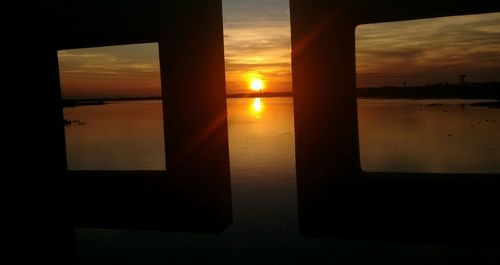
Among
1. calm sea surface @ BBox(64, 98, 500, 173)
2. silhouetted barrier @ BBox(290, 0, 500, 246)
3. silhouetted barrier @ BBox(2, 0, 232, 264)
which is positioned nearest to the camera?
silhouetted barrier @ BBox(290, 0, 500, 246)

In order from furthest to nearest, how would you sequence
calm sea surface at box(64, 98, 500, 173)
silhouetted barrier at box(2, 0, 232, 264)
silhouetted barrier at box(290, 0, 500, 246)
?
calm sea surface at box(64, 98, 500, 173) → silhouetted barrier at box(2, 0, 232, 264) → silhouetted barrier at box(290, 0, 500, 246)

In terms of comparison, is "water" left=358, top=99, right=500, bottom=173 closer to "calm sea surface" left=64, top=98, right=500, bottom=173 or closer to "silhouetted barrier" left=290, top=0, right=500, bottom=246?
"calm sea surface" left=64, top=98, right=500, bottom=173

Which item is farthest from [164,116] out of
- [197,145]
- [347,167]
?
[347,167]

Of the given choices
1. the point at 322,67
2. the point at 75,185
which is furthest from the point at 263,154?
the point at 322,67

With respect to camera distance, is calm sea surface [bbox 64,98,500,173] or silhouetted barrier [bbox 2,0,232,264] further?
calm sea surface [bbox 64,98,500,173]

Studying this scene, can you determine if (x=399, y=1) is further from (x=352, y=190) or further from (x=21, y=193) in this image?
(x=21, y=193)

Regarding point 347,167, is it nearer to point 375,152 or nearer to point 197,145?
point 197,145

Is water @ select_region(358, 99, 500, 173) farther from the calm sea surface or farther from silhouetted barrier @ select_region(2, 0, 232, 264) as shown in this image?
silhouetted barrier @ select_region(2, 0, 232, 264)

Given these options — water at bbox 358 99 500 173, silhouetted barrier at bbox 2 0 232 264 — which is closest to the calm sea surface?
water at bbox 358 99 500 173

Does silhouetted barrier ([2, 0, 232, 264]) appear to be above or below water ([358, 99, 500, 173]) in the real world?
above

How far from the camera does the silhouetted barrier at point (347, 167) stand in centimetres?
393

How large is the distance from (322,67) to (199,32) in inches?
55.4

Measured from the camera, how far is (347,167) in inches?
160

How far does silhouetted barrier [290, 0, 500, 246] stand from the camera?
12.9 feet
